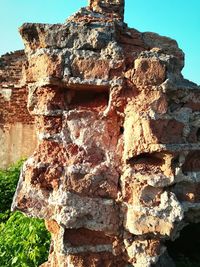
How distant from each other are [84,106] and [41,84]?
0.88ft

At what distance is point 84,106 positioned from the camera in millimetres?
1994

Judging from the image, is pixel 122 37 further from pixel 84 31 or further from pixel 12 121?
pixel 12 121

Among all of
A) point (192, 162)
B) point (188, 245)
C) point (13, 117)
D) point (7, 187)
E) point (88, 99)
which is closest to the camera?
point (192, 162)

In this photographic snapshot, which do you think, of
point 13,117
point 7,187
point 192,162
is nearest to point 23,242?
point 192,162

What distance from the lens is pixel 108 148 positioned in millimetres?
1918

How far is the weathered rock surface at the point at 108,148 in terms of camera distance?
1787 millimetres

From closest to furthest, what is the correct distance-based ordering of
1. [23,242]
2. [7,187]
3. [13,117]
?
[23,242] → [7,187] → [13,117]

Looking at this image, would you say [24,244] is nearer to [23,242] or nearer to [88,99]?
[23,242]

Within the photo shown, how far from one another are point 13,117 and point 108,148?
7237 millimetres

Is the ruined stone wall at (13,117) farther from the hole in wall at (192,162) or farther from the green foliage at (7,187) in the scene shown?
the hole in wall at (192,162)

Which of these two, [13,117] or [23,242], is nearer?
[23,242]

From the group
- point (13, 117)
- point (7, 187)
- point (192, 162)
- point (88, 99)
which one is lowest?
point (7, 187)

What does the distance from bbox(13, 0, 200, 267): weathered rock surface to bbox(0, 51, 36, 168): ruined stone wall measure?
6758mm

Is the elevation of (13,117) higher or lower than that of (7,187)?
higher
